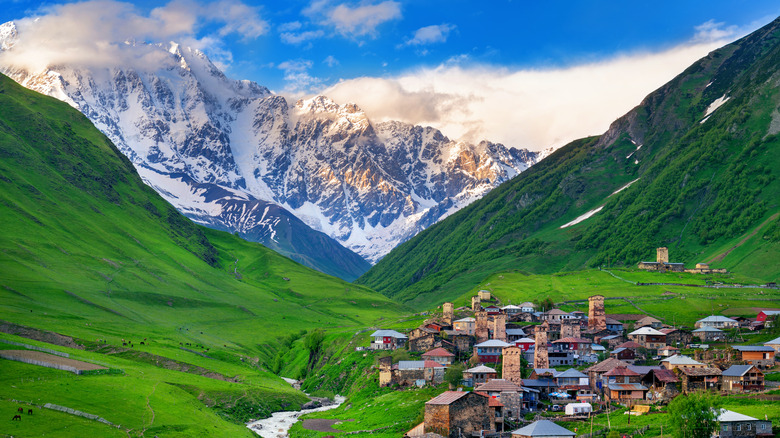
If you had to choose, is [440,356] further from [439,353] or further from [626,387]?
[626,387]

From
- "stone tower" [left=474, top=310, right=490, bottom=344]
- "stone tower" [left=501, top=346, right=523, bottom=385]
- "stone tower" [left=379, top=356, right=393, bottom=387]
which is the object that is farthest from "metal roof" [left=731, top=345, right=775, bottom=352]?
"stone tower" [left=379, top=356, right=393, bottom=387]

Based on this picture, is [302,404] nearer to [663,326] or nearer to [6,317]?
[6,317]

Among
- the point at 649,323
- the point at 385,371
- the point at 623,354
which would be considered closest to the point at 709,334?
the point at 649,323

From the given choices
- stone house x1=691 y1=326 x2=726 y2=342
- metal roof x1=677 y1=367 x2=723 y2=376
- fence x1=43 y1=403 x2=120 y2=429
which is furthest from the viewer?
stone house x1=691 y1=326 x2=726 y2=342

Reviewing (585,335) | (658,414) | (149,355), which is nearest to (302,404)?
(149,355)

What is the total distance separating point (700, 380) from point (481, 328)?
54.0 metres

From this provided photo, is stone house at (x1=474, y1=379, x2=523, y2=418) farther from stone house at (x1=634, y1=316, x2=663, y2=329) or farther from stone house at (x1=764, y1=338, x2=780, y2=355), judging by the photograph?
stone house at (x1=634, y1=316, x2=663, y2=329)

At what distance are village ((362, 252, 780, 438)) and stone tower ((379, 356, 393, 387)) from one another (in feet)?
0.67

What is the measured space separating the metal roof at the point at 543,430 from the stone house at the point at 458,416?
19.6 feet

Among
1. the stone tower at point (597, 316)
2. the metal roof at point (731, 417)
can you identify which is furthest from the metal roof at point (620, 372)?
the stone tower at point (597, 316)

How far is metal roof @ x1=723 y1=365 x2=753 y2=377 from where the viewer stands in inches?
4427

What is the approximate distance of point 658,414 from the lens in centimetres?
10462

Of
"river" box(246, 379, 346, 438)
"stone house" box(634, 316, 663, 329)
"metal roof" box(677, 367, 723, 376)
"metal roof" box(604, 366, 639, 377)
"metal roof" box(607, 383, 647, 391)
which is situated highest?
"stone house" box(634, 316, 663, 329)

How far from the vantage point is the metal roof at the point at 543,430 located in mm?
95938
